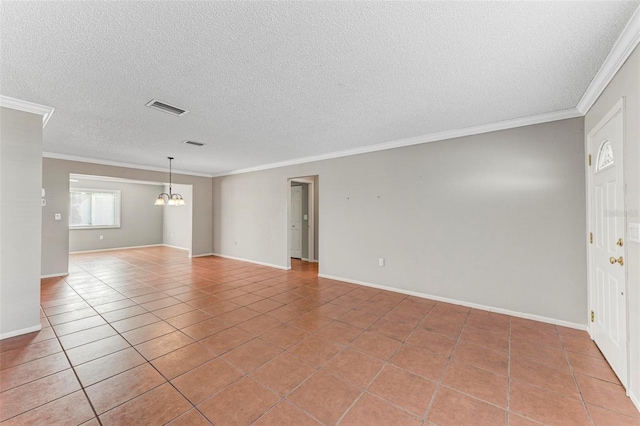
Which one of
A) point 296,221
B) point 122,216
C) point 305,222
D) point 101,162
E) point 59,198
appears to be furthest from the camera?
point 122,216

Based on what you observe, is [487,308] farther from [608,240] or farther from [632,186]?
[632,186]

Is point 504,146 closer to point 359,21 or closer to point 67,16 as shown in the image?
point 359,21

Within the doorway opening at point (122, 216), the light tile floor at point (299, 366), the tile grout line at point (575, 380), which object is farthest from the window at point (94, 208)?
the tile grout line at point (575, 380)

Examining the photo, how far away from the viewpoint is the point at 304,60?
2047mm

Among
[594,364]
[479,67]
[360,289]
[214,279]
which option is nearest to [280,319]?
[360,289]

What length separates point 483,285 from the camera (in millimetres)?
3555

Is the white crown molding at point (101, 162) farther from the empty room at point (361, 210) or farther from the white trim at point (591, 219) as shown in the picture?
the white trim at point (591, 219)

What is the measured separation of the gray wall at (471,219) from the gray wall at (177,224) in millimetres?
5900

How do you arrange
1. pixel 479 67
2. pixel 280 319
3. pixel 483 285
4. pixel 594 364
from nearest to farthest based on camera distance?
pixel 479 67 < pixel 594 364 < pixel 280 319 < pixel 483 285

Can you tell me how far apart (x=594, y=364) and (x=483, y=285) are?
1.32m

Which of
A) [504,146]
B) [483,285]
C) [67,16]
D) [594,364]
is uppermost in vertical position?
[67,16]

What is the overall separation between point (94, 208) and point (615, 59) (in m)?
11.9

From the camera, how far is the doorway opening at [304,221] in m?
7.06

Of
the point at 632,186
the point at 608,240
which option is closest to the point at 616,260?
the point at 608,240
